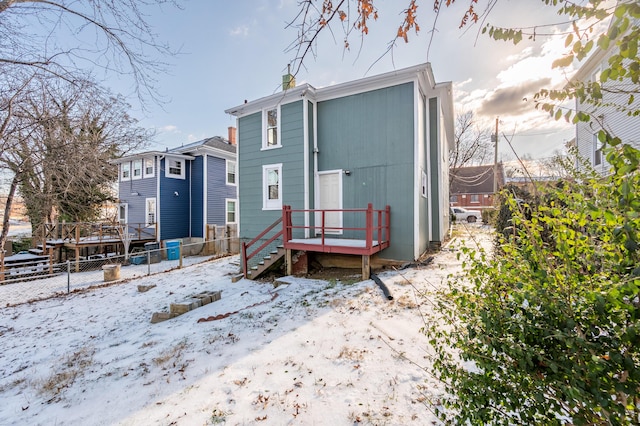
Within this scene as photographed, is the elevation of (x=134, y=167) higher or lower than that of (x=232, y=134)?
lower

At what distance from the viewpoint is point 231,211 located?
1862 centimetres

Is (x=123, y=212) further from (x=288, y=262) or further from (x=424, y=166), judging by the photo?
(x=424, y=166)

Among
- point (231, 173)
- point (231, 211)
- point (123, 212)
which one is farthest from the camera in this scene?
point (231, 173)

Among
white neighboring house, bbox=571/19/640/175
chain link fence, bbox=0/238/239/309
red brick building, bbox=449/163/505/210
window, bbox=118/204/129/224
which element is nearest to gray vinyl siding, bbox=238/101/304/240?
chain link fence, bbox=0/238/239/309

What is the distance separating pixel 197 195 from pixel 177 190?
1.22m

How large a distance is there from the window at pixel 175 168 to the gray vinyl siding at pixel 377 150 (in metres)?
12.0

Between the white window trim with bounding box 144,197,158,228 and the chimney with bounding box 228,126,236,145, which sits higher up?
the chimney with bounding box 228,126,236,145

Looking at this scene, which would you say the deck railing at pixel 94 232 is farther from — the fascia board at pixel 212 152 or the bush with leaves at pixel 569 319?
the bush with leaves at pixel 569 319

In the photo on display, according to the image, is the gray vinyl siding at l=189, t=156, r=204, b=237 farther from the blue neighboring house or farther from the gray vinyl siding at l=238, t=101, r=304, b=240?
the gray vinyl siding at l=238, t=101, r=304, b=240

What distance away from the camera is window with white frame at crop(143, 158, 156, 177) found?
16803 millimetres

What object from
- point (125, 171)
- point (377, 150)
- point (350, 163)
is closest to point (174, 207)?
point (125, 171)

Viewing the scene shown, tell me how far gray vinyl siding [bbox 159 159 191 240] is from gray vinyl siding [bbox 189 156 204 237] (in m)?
0.33

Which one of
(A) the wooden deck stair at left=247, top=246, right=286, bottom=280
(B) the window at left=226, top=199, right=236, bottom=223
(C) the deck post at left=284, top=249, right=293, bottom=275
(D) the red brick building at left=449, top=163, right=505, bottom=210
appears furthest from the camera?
(D) the red brick building at left=449, top=163, right=505, bottom=210

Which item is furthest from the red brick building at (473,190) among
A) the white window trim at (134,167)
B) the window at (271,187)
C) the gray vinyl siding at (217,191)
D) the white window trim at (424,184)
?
the white window trim at (134,167)
